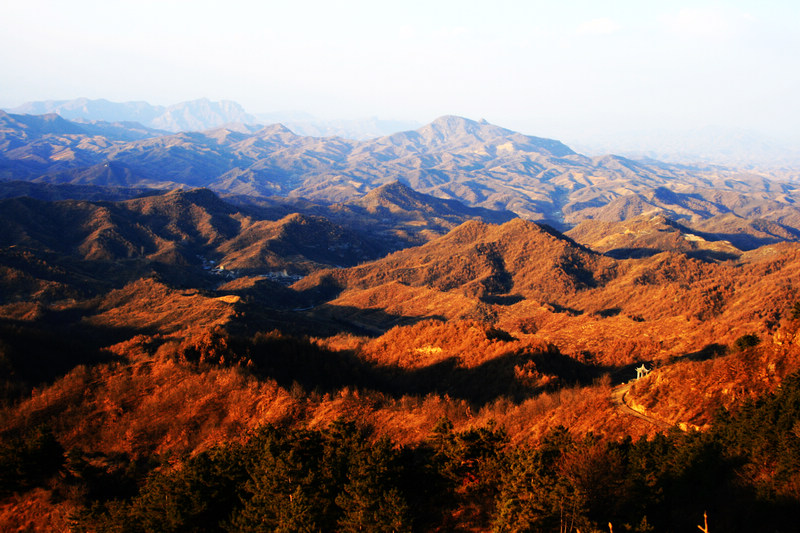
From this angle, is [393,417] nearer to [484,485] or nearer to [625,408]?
[484,485]

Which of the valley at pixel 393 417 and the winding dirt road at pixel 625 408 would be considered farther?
the winding dirt road at pixel 625 408

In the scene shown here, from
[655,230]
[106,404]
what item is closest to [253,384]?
[106,404]

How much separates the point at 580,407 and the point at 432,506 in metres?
11.3

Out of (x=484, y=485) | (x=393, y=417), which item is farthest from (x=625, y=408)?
(x=484, y=485)

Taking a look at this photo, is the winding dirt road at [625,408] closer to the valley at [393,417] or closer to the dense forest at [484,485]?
the valley at [393,417]

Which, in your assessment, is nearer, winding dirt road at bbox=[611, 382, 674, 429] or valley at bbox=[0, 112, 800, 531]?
valley at bbox=[0, 112, 800, 531]

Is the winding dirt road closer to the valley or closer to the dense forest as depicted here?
the valley

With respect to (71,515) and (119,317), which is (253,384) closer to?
(71,515)

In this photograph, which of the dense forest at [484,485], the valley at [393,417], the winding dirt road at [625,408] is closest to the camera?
the dense forest at [484,485]

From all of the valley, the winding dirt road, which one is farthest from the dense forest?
the winding dirt road

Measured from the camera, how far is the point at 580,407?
25516 millimetres

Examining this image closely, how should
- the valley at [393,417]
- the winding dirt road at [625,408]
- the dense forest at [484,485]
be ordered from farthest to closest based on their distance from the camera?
the winding dirt road at [625,408]
the valley at [393,417]
the dense forest at [484,485]

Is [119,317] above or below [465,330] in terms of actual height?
below

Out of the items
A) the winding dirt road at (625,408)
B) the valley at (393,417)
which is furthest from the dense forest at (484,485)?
the winding dirt road at (625,408)
